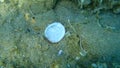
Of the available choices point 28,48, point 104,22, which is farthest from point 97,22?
point 28,48

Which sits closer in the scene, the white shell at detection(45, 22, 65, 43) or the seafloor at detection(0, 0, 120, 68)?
the seafloor at detection(0, 0, 120, 68)

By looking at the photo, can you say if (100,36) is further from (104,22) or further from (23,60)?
(23,60)

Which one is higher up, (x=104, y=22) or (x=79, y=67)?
(x=104, y=22)

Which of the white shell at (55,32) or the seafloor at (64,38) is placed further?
the white shell at (55,32)
